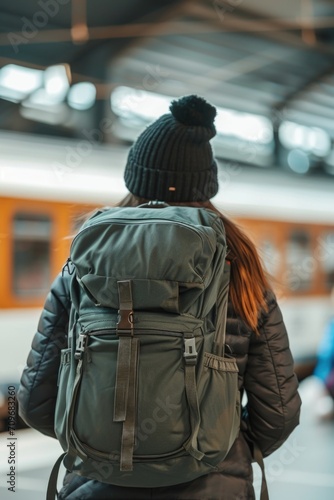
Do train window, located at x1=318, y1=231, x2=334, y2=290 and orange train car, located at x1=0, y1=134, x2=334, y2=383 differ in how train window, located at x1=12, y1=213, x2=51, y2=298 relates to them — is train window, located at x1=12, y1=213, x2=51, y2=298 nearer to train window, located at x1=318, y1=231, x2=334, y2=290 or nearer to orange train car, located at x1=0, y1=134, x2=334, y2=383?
orange train car, located at x1=0, y1=134, x2=334, y2=383

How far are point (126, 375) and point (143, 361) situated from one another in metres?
0.04

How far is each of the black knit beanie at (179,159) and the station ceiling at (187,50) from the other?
3.37 m

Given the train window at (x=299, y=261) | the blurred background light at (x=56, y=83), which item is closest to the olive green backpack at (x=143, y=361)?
the blurred background light at (x=56, y=83)

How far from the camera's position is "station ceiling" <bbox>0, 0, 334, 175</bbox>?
5895 mm

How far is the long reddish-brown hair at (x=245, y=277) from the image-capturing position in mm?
1450

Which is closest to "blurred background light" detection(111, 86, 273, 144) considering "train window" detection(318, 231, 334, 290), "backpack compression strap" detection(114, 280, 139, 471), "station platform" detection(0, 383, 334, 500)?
"train window" detection(318, 231, 334, 290)

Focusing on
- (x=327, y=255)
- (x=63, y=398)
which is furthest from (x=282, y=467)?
(x=327, y=255)

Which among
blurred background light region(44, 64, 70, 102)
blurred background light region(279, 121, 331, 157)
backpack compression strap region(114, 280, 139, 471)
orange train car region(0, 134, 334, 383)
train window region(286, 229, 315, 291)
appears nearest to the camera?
backpack compression strap region(114, 280, 139, 471)

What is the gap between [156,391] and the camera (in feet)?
4.09

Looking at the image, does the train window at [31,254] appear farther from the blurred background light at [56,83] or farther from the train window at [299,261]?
the train window at [299,261]

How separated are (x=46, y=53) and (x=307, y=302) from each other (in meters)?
4.04

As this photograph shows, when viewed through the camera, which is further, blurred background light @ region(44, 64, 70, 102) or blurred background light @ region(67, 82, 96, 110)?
blurred background light @ region(67, 82, 96, 110)

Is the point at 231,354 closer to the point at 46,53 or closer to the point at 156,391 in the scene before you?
the point at 156,391

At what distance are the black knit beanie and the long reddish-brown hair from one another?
120 mm
